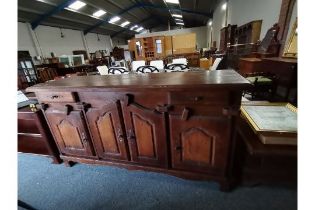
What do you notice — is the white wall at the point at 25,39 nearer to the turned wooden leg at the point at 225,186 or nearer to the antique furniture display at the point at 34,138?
the antique furniture display at the point at 34,138

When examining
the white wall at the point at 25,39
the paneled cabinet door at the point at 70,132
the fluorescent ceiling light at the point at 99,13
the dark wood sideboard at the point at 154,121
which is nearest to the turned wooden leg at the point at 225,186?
the dark wood sideboard at the point at 154,121

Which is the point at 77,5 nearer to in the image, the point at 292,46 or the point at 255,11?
the point at 255,11

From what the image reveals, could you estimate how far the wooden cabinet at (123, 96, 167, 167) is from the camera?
121 cm

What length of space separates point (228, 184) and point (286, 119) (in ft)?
2.20

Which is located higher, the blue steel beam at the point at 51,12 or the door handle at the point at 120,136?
the blue steel beam at the point at 51,12

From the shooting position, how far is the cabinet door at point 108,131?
131 cm

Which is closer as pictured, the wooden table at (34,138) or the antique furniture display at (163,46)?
the wooden table at (34,138)

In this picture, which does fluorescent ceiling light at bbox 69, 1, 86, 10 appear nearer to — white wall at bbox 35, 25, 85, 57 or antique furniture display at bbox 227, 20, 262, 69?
white wall at bbox 35, 25, 85, 57

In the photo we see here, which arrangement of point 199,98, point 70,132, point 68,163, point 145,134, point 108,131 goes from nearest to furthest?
point 199,98 < point 145,134 < point 108,131 < point 70,132 < point 68,163

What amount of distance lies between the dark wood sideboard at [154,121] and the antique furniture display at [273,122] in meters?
0.27

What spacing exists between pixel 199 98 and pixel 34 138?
6.13 feet

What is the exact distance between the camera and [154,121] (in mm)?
1218

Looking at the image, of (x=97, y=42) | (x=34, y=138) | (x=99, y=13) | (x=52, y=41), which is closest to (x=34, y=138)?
(x=34, y=138)
